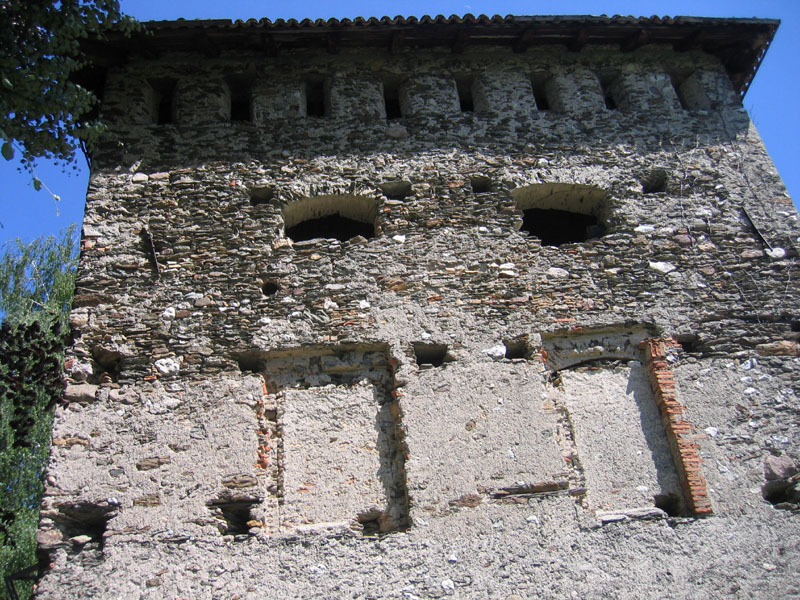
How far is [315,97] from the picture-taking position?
9922 mm

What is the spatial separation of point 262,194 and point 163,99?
2.23 metres

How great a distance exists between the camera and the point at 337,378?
743 cm

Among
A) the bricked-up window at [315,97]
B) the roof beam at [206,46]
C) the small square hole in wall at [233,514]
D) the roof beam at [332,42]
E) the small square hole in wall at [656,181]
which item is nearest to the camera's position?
the small square hole in wall at [233,514]

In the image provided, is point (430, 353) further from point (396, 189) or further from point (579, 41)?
point (579, 41)

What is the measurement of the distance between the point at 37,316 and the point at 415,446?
7.85m

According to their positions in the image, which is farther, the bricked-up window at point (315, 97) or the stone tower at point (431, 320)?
the bricked-up window at point (315, 97)

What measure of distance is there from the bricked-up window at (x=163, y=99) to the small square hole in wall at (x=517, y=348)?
16.5 ft

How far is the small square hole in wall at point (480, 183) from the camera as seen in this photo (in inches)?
346

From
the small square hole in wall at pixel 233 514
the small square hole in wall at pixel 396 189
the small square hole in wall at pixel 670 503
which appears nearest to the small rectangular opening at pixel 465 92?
the small square hole in wall at pixel 396 189

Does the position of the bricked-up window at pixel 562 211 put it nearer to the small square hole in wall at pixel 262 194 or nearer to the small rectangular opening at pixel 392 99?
the small rectangular opening at pixel 392 99

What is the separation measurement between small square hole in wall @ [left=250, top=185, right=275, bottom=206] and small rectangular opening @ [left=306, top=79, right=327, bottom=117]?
161 centimetres

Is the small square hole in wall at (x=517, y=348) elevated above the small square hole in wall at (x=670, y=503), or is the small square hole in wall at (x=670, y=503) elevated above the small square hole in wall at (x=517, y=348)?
the small square hole in wall at (x=517, y=348)

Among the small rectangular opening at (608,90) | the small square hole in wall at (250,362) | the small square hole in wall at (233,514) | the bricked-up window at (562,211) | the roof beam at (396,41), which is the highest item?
the roof beam at (396,41)

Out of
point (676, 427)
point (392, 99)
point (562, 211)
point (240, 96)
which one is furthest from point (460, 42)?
point (676, 427)
